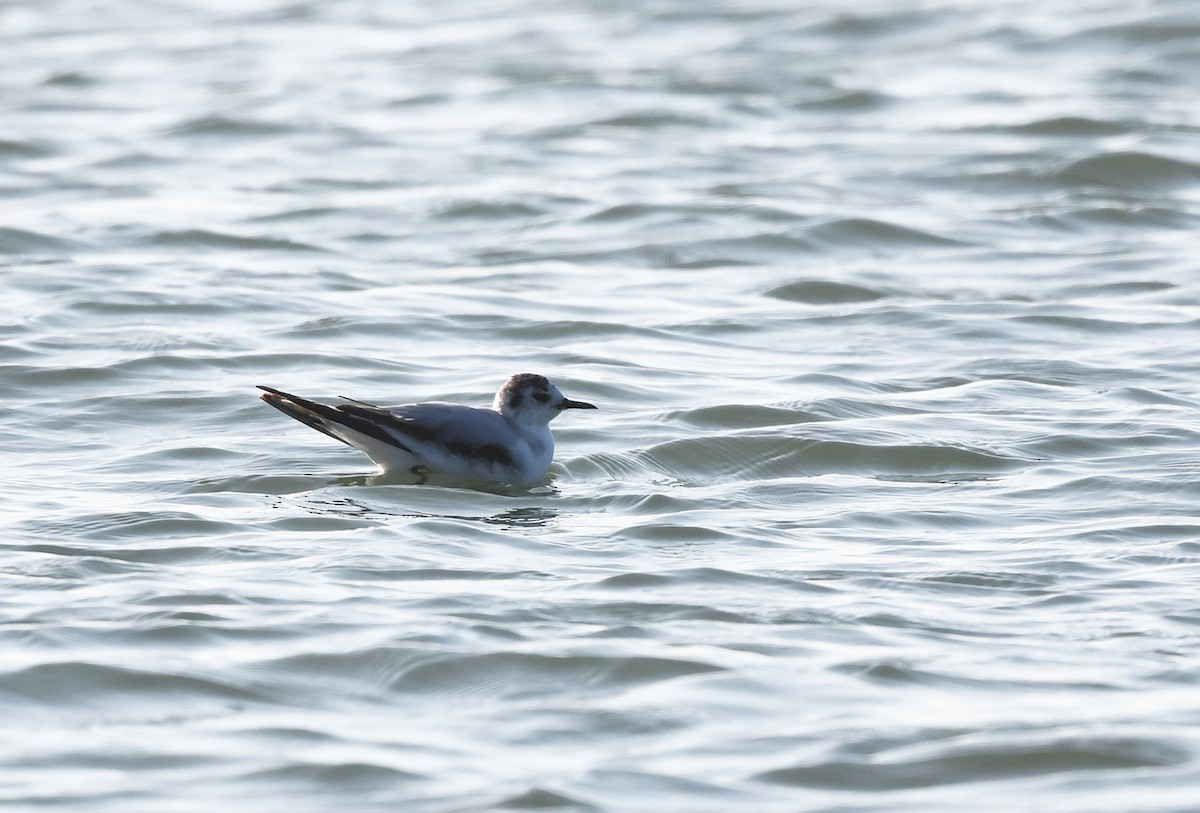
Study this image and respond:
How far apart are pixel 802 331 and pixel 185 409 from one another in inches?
160

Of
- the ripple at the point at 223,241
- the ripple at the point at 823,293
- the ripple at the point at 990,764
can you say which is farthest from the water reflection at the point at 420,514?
the ripple at the point at 223,241

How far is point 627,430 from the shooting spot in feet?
34.9

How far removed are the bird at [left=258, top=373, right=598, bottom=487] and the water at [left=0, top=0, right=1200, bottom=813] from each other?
0.18 m

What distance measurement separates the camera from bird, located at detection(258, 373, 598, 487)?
359 inches

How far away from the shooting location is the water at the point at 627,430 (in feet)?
20.1

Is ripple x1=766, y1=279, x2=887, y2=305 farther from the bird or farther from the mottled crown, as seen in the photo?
the bird

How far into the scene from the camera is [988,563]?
7.99 metres

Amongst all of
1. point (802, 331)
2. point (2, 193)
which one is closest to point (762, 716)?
point (802, 331)

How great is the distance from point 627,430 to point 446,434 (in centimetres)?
160

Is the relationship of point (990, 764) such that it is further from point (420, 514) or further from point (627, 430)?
point (627, 430)

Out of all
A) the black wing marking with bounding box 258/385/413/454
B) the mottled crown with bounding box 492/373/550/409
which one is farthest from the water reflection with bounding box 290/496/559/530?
the mottled crown with bounding box 492/373/550/409

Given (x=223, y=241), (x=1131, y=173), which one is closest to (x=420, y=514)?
(x=223, y=241)

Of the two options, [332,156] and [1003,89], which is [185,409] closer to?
[332,156]

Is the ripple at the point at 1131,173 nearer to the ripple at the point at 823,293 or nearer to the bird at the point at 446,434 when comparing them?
the ripple at the point at 823,293
